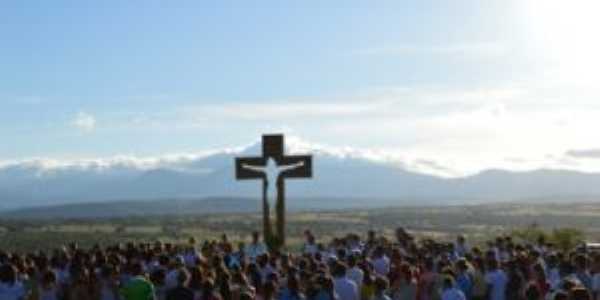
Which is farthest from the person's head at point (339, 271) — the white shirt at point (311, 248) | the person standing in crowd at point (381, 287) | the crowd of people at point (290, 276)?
the white shirt at point (311, 248)

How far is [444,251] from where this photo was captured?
73.3ft

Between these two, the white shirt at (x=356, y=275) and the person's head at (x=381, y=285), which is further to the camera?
the white shirt at (x=356, y=275)

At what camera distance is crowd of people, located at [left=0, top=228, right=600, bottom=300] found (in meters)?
14.5

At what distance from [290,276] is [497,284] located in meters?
4.60

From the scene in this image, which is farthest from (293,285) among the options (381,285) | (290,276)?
(381,285)

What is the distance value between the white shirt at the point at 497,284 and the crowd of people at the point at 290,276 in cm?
2

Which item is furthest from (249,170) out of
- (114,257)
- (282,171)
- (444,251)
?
(114,257)

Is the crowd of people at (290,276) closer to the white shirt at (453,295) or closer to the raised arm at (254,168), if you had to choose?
the white shirt at (453,295)

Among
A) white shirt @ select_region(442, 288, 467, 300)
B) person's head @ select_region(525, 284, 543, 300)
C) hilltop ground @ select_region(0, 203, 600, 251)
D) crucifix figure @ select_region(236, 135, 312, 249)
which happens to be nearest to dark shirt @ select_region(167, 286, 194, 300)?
white shirt @ select_region(442, 288, 467, 300)

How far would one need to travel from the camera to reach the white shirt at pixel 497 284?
1780 cm

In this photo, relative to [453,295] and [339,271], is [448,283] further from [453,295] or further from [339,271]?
[339,271]

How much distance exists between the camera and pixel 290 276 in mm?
Answer: 14695

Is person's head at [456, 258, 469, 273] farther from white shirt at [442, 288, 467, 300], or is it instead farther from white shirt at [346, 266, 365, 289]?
white shirt at [442, 288, 467, 300]

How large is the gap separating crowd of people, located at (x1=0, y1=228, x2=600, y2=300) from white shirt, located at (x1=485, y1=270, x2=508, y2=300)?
0.02 m
